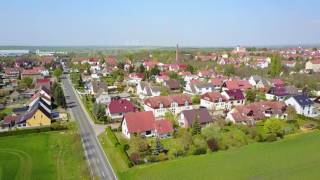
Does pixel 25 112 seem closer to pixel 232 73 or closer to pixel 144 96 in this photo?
pixel 144 96

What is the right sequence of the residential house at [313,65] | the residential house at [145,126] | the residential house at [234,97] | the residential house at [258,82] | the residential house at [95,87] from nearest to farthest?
the residential house at [145,126]
the residential house at [234,97]
the residential house at [95,87]
the residential house at [258,82]
the residential house at [313,65]

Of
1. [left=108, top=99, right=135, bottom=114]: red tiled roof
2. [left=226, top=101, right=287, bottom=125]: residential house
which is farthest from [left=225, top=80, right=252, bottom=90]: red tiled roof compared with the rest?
[left=108, top=99, right=135, bottom=114]: red tiled roof

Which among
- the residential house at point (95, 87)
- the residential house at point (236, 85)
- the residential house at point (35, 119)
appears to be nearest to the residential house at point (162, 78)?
the residential house at point (95, 87)

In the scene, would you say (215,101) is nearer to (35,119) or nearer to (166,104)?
(166,104)

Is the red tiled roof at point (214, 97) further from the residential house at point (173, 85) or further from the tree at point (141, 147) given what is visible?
the tree at point (141, 147)

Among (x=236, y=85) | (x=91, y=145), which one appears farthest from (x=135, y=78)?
(x=91, y=145)

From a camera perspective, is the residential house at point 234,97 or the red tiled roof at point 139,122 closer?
the red tiled roof at point 139,122
